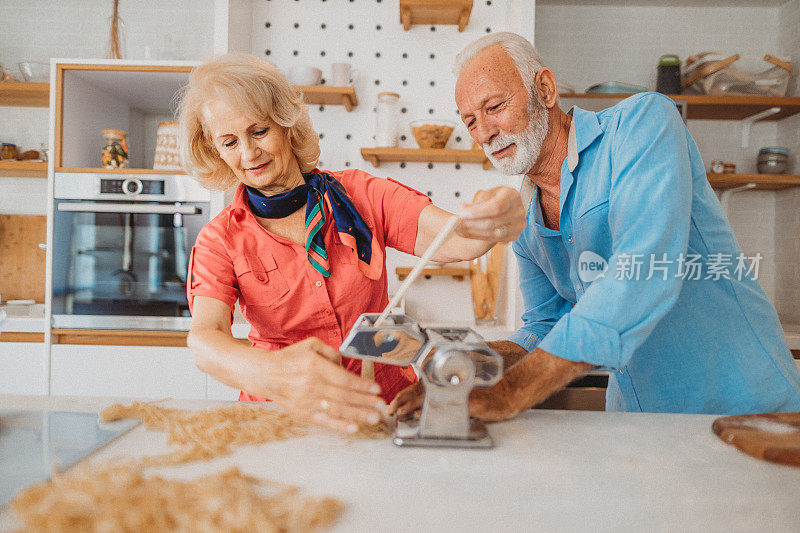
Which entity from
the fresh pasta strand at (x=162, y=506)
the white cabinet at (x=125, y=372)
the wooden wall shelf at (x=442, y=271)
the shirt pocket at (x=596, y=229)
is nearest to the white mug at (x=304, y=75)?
the wooden wall shelf at (x=442, y=271)

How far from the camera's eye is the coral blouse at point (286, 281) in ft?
4.01

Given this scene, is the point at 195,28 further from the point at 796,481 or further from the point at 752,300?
the point at 796,481

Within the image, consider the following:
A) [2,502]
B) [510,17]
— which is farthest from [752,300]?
[510,17]

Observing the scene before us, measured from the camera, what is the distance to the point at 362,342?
822mm

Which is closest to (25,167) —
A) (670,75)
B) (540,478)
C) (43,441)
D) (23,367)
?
(23,367)

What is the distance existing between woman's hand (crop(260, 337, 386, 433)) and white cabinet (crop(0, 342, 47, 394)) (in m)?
2.16

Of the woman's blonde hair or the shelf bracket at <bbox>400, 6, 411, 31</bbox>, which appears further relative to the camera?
the shelf bracket at <bbox>400, 6, 411, 31</bbox>

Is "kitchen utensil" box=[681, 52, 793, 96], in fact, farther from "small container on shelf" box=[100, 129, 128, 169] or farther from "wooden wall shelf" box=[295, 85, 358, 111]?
"small container on shelf" box=[100, 129, 128, 169]

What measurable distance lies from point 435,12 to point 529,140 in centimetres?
166

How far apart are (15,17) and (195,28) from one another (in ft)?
3.26

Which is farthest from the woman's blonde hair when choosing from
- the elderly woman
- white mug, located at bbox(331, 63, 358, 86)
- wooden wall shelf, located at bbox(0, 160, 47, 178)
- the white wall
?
the white wall

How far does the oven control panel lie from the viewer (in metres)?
2.41

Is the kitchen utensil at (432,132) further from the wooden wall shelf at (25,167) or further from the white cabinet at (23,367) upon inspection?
the white cabinet at (23,367)

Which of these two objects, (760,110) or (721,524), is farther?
(760,110)
